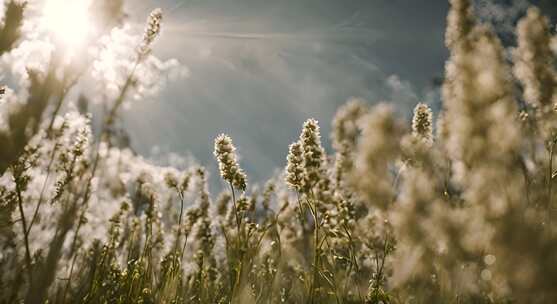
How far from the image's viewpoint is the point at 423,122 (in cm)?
372

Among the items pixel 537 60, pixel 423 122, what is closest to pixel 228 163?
pixel 423 122

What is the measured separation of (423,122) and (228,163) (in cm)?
178

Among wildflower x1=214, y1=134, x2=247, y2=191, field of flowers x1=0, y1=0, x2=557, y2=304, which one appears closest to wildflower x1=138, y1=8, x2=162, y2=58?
field of flowers x1=0, y1=0, x2=557, y2=304

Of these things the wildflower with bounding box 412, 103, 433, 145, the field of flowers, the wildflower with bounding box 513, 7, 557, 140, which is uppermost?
the wildflower with bounding box 412, 103, 433, 145

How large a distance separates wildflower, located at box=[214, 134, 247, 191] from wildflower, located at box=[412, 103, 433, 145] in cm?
153

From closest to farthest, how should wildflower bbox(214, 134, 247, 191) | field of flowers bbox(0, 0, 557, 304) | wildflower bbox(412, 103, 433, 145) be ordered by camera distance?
1. field of flowers bbox(0, 0, 557, 304)
2. wildflower bbox(214, 134, 247, 191)
3. wildflower bbox(412, 103, 433, 145)

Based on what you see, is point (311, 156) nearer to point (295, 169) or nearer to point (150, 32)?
point (295, 169)

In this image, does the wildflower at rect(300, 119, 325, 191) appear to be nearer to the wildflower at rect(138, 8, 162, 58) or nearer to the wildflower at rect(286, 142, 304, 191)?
the wildflower at rect(286, 142, 304, 191)

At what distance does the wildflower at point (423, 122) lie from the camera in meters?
3.60

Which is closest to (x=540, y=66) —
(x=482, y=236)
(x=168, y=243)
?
(x=482, y=236)

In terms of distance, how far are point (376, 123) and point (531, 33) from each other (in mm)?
1880

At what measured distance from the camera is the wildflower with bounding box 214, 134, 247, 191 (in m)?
3.29

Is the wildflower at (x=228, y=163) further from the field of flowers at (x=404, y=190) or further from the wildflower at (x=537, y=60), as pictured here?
the wildflower at (x=537, y=60)

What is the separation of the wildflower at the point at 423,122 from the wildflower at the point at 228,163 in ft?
5.03
